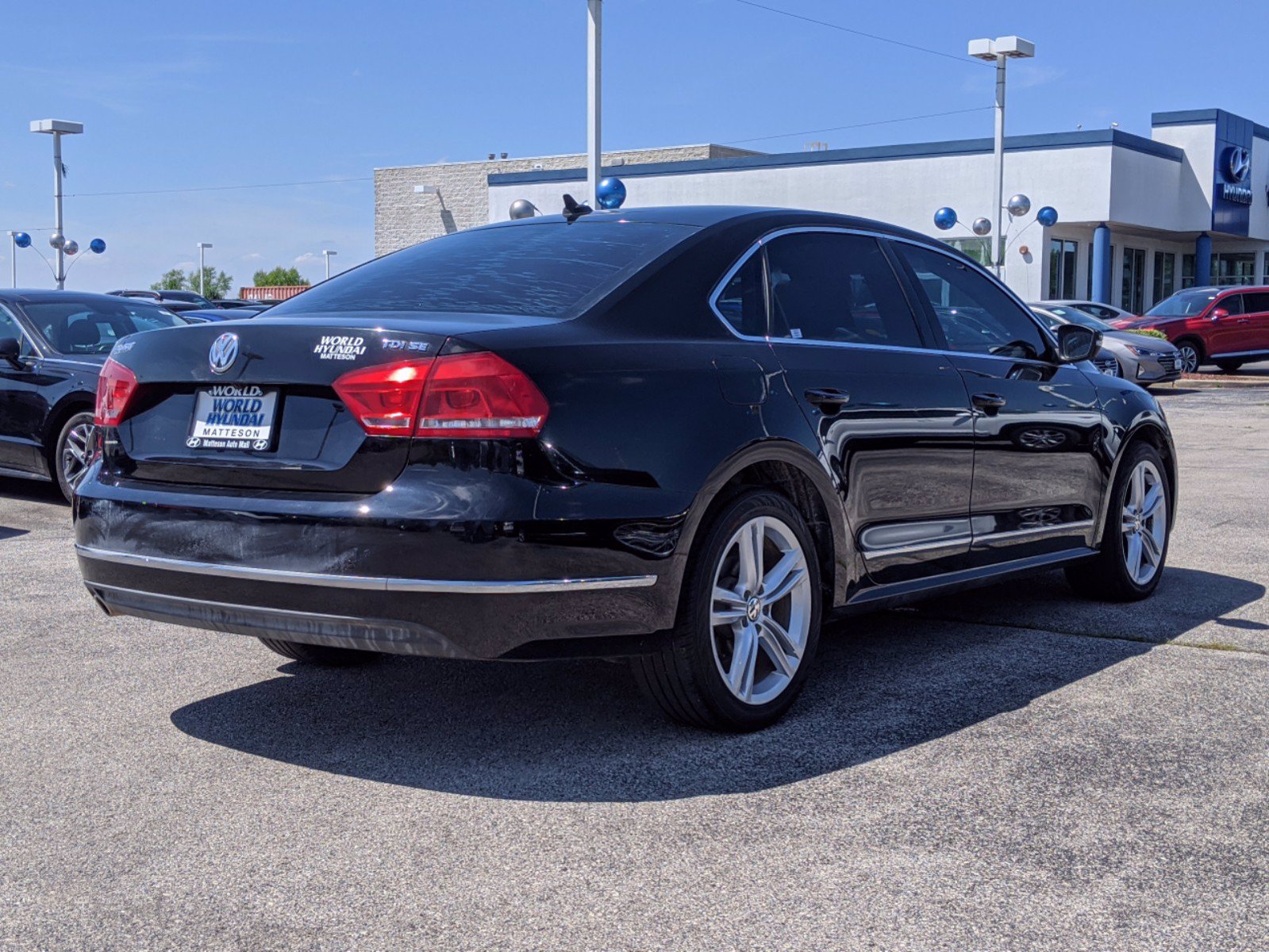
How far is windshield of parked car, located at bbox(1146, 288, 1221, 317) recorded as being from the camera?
2978cm

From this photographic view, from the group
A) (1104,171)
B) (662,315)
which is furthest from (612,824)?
(1104,171)

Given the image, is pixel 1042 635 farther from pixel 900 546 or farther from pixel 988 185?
pixel 988 185

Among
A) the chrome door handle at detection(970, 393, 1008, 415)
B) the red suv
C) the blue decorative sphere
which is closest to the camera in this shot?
the chrome door handle at detection(970, 393, 1008, 415)

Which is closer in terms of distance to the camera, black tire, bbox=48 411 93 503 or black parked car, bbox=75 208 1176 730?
black parked car, bbox=75 208 1176 730

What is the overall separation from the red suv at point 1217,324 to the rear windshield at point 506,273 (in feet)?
87.4

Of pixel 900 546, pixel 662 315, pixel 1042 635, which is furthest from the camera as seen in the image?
pixel 1042 635

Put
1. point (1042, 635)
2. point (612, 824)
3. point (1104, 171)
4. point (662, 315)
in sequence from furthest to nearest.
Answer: point (1104, 171)
point (1042, 635)
point (662, 315)
point (612, 824)

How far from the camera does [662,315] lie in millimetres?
4262

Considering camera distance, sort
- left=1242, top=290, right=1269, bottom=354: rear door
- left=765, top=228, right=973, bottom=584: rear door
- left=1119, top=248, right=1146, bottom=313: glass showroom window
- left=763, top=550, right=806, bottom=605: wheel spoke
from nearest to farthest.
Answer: left=763, top=550, right=806, bottom=605: wheel spoke, left=765, top=228, right=973, bottom=584: rear door, left=1242, top=290, right=1269, bottom=354: rear door, left=1119, top=248, right=1146, bottom=313: glass showroom window

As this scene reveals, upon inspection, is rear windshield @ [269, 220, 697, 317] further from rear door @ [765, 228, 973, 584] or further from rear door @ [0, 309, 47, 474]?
rear door @ [0, 309, 47, 474]

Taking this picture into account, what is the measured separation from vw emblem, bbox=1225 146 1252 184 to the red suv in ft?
36.4

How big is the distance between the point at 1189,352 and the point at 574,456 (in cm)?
2841

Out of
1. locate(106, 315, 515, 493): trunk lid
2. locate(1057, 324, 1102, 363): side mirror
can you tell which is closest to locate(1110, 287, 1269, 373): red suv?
locate(1057, 324, 1102, 363): side mirror

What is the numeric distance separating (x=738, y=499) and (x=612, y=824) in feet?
3.41
